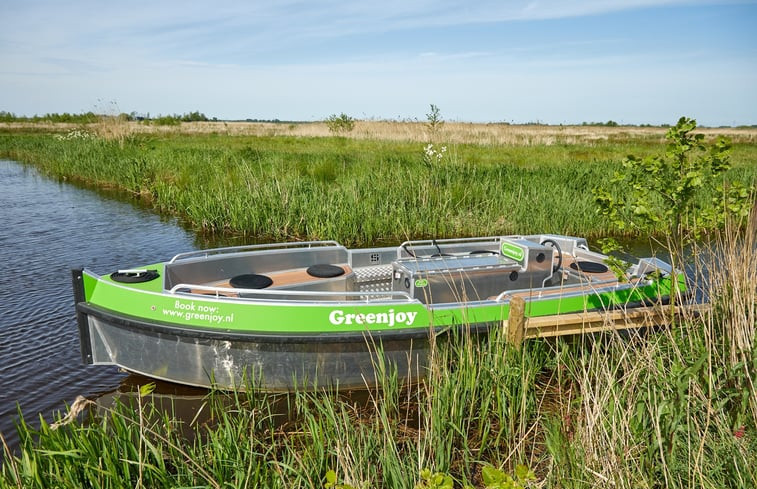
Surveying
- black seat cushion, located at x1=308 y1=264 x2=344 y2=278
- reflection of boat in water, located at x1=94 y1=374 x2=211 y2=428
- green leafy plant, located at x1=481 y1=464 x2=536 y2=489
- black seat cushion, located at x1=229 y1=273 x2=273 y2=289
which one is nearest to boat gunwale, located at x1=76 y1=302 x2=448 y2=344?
reflection of boat in water, located at x1=94 y1=374 x2=211 y2=428

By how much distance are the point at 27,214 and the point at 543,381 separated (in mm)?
14450

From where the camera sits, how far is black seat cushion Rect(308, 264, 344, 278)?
6.91 m

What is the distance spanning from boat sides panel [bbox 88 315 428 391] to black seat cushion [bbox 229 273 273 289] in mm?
1108

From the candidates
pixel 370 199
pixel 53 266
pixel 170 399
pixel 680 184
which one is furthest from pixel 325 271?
pixel 53 266

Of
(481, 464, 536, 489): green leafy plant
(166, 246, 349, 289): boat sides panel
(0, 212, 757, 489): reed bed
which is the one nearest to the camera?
(481, 464, 536, 489): green leafy plant

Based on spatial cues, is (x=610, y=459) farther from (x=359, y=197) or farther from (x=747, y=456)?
(x=359, y=197)

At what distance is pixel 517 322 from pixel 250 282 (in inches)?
124

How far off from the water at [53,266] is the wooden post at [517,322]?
4353mm

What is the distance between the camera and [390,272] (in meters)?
7.40

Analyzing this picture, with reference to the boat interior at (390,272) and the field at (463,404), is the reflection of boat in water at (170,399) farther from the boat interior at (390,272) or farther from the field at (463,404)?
the boat interior at (390,272)

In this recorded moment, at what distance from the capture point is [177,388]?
5.81 m

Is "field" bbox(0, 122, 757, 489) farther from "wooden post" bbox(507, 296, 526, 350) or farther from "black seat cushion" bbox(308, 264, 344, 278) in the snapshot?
"black seat cushion" bbox(308, 264, 344, 278)

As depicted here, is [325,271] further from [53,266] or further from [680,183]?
[53,266]

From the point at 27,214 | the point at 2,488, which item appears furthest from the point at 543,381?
the point at 27,214
